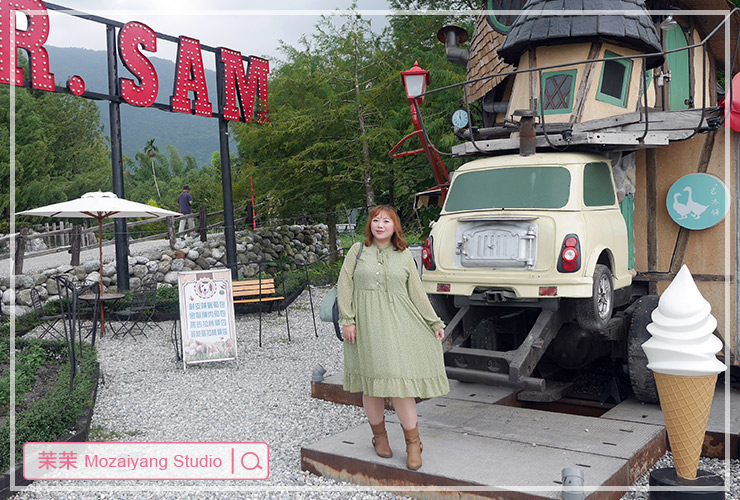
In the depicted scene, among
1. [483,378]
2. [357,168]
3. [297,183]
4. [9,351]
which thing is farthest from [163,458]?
[297,183]

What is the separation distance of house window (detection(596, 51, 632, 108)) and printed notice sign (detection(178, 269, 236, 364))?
5.12 m

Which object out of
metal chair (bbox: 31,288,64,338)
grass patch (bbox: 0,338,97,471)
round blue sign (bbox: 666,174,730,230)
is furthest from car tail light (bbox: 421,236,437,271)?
metal chair (bbox: 31,288,64,338)

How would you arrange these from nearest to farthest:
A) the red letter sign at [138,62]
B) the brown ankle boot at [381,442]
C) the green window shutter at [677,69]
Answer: the brown ankle boot at [381,442]
the green window shutter at [677,69]
the red letter sign at [138,62]

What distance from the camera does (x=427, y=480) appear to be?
409cm

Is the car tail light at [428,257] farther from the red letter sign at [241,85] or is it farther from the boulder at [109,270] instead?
the red letter sign at [241,85]

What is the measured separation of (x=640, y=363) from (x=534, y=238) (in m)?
1.46

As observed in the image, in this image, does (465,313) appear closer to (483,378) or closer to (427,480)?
(483,378)

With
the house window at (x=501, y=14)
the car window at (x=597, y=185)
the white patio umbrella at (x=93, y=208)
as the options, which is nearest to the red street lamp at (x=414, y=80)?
the house window at (x=501, y=14)

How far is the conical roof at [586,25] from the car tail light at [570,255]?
2.58 metres

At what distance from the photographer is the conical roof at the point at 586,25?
254 inches

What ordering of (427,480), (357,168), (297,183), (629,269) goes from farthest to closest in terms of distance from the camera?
1. (297,183)
2. (357,168)
3. (629,269)
4. (427,480)

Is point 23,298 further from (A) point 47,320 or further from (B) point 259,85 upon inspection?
(B) point 259,85

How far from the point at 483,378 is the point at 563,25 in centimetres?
386

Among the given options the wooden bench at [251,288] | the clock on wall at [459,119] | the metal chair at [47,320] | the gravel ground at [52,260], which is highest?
the clock on wall at [459,119]
